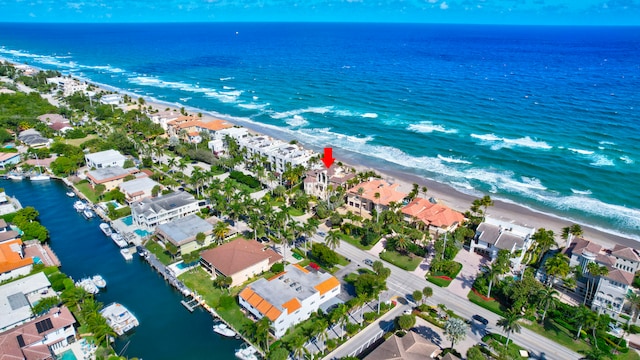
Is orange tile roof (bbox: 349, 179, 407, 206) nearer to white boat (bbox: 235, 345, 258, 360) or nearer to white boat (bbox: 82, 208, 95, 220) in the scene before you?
white boat (bbox: 235, 345, 258, 360)

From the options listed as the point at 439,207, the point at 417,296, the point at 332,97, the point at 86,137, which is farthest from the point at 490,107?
the point at 86,137

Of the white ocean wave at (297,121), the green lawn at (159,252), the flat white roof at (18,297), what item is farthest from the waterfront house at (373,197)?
the white ocean wave at (297,121)

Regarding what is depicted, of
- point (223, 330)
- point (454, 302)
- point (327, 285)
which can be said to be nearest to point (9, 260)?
point (223, 330)

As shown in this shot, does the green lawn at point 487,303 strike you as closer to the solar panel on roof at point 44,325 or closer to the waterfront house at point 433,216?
the waterfront house at point 433,216

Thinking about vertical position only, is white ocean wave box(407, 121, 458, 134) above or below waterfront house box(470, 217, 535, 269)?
above

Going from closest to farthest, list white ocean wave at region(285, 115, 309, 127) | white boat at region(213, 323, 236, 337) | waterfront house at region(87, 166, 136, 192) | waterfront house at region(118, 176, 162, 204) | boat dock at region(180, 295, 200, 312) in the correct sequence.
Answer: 1. white boat at region(213, 323, 236, 337)
2. boat dock at region(180, 295, 200, 312)
3. waterfront house at region(118, 176, 162, 204)
4. waterfront house at region(87, 166, 136, 192)
5. white ocean wave at region(285, 115, 309, 127)

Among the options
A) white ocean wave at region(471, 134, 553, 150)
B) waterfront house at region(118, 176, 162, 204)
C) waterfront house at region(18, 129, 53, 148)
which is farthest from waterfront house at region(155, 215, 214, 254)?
white ocean wave at region(471, 134, 553, 150)
